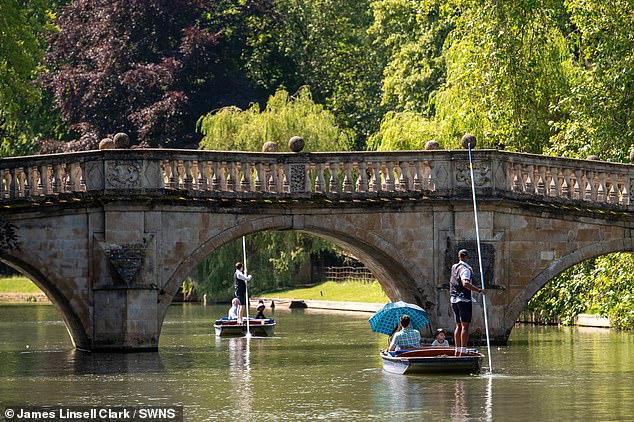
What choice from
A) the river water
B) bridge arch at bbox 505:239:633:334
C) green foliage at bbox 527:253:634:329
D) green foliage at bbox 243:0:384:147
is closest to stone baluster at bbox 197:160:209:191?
the river water

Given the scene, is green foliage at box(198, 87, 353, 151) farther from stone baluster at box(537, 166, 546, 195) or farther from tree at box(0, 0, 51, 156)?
stone baluster at box(537, 166, 546, 195)

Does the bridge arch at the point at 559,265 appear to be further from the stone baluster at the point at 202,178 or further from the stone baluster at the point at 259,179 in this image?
the stone baluster at the point at 202,178

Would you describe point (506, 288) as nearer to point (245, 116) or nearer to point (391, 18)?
point (245, 116)

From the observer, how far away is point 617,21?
31578mm

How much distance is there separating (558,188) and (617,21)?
4.97 meters

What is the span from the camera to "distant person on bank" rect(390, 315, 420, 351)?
22828mm

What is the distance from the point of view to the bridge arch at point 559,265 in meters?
28.0

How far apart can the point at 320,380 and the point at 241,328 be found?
10.4 metres

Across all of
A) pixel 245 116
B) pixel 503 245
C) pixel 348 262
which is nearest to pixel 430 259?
pixel 503 245

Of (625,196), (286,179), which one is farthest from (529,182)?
(286,179)

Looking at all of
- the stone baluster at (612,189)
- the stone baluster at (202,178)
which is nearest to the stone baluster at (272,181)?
the stone baluster at (202,178)

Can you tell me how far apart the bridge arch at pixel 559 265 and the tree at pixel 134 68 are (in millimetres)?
24550

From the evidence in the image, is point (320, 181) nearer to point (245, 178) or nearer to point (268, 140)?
point (245, 178)

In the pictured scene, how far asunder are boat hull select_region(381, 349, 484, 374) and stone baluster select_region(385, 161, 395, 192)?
544 centimetres
